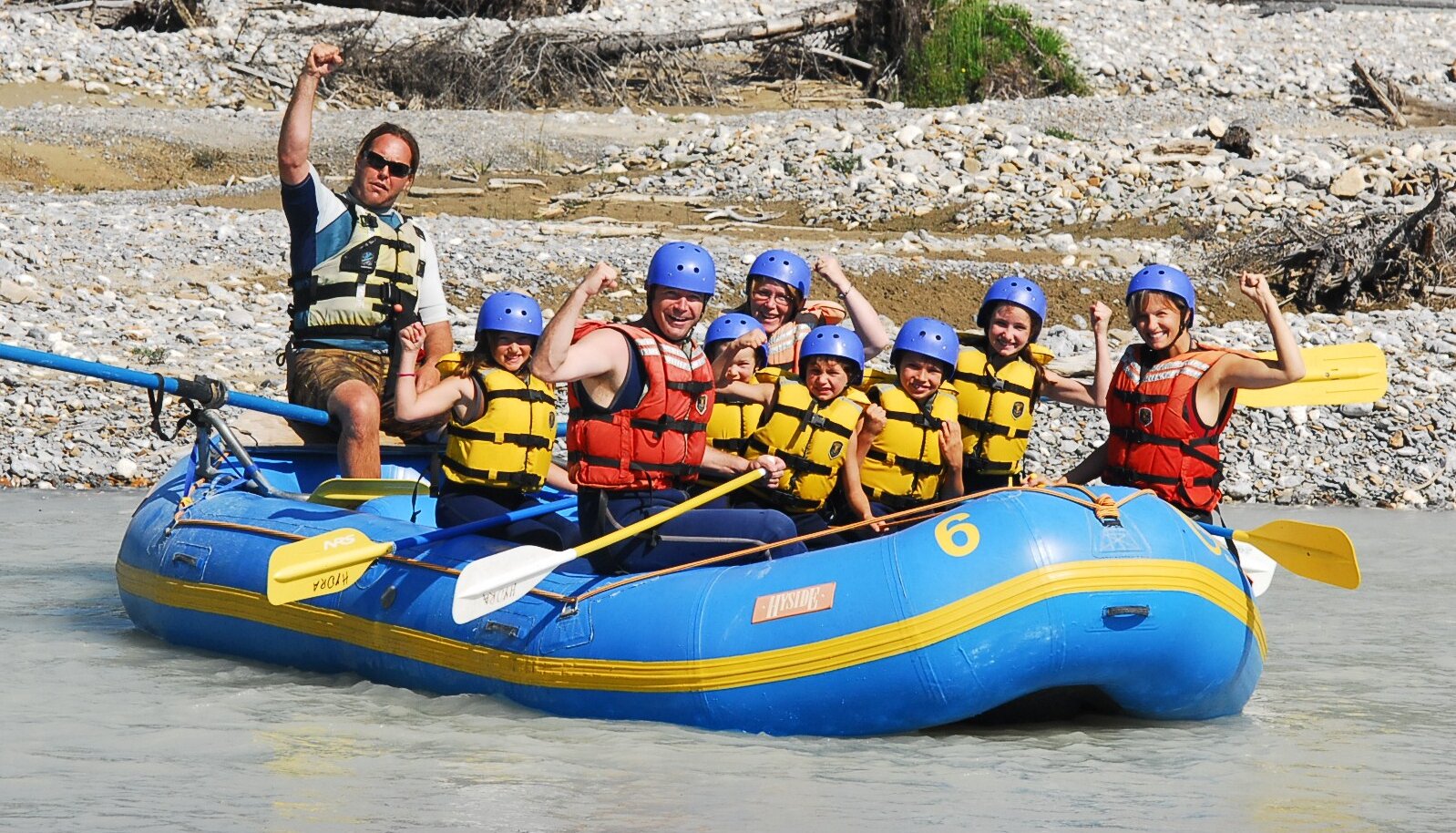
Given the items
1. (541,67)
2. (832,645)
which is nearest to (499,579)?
(832,645)

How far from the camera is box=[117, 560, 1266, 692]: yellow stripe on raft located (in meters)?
4.91

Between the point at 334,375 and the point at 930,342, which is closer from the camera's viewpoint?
Result: the point at 930,342

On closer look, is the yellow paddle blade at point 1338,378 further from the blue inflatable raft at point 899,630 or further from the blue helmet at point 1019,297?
the blue inflatable raft at point 899,630

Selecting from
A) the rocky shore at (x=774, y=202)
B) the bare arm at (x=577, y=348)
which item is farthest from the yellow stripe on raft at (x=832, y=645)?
the rocky shore at (x=774, y=202)

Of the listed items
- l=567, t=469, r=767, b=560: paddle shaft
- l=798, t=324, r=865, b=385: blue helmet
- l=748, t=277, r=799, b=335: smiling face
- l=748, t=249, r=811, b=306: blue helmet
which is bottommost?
l=567, t=469, r=767, b=560: paddle shaft

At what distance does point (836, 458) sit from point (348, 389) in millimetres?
1822

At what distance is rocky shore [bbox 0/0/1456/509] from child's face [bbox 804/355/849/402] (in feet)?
16.6

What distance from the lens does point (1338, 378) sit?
6336 mm

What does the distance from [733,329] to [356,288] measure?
1.41m

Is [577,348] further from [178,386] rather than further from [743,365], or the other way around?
[178,386]

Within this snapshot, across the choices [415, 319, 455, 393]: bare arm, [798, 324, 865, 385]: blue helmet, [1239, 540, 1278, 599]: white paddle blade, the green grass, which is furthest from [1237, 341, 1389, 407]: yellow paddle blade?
the green grass

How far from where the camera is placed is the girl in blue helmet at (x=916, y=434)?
579 cm

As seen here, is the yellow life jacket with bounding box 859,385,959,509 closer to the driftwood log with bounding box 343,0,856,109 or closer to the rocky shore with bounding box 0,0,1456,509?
the rocky shore with bounding box 0,0,1456,509

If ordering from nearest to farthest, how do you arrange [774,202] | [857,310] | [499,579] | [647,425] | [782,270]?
[499,579]
[647,425]
[782,270]
[857,310]
[774,202]
